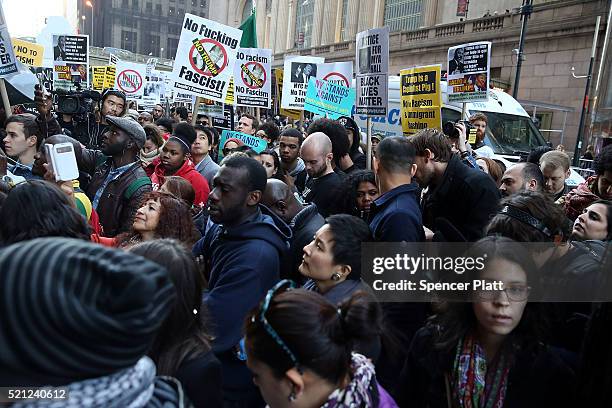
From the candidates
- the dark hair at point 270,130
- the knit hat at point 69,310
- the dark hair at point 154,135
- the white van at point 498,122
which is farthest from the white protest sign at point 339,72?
the knit hat at point 69,310

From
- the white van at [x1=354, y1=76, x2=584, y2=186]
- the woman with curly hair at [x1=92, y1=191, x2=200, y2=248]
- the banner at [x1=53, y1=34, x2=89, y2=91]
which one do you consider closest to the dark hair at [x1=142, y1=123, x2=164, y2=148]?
the woman with curly hair at [x1=92, y1=191, x2=200, y2=248]

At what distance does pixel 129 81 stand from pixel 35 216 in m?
13.1

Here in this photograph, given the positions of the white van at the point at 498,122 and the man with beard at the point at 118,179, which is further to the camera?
the white van at the point at 498,122

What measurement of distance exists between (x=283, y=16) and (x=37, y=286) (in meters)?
44.3

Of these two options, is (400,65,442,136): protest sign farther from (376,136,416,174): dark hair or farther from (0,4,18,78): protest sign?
(0,4,18,78): protest sign

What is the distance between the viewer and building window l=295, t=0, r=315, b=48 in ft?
126

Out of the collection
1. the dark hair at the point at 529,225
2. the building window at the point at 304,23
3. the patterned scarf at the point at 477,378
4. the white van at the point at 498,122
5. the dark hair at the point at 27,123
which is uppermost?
the building window at the point at 304,23

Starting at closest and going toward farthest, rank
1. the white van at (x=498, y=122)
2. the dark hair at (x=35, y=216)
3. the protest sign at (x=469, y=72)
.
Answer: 1. the dark hair at (x=35, y=216)
2. the protest sign at (x=469, y=72)
3. the white van at (x=498, y=122)

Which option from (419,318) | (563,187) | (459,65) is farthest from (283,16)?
(419,318)

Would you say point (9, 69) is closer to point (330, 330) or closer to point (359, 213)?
point (359, 213)

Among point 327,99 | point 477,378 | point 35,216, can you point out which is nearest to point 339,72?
point 327,99

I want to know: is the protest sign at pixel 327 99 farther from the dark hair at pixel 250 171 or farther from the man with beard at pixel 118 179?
the dark hair at pixel 250 171

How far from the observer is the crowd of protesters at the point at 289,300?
0.90m

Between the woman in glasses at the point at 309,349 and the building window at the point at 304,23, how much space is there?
1524 inches
